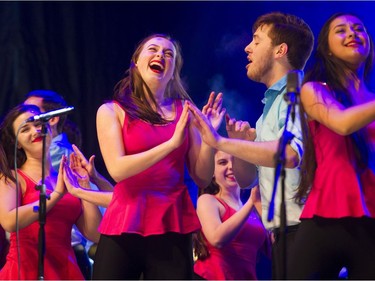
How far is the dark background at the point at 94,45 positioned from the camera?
539 centimetres

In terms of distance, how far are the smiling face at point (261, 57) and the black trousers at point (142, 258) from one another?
953 millimetres

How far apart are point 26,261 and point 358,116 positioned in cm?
202

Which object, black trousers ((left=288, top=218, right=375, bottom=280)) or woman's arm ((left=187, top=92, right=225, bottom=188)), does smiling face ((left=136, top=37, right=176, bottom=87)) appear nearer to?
woman's arm ((left=187, top=92, right=225, bottom=188))

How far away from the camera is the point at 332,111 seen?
2975mm

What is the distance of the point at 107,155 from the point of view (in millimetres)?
3336

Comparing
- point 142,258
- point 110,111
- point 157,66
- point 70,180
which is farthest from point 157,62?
point 142,258

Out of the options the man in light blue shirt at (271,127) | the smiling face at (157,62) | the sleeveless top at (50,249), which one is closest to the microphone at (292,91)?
the man in light blue shirt at (271,127)

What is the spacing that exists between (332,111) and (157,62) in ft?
3.16

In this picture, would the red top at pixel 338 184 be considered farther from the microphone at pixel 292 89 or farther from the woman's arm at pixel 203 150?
the woman's arm at pixel 203 150

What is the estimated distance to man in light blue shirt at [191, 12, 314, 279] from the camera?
10.7ft

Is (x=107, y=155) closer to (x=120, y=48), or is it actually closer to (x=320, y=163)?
(x=320, y=163)

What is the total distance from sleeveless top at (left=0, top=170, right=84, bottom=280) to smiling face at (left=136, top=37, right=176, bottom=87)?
0.98m

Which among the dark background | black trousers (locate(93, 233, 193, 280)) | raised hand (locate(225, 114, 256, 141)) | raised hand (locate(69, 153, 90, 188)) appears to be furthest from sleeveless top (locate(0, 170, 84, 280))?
the dark background

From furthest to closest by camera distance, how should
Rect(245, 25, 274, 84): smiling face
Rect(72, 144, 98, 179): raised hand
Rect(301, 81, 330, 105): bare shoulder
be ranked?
Rect(72, 144, 98, 179): raised hand, Rect(245, 25, 274, 84): smiling face, Rect(301, 81, 330, 105): bare shoulder
